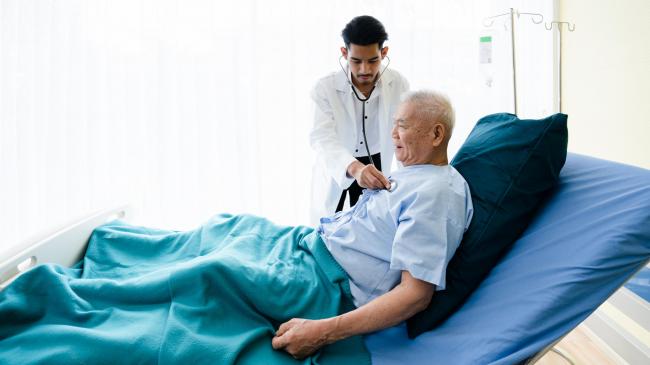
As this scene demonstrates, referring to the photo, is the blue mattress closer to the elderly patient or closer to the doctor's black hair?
the elderly patient

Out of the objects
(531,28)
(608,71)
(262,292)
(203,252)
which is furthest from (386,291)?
(531,28)

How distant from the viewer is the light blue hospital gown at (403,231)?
110 centimetres

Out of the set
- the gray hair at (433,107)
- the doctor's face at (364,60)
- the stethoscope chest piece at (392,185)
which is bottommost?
the stethoscope chest piece at (392,185)

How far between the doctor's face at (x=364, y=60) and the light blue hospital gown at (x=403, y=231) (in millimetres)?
594

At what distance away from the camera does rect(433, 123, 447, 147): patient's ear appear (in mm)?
1276

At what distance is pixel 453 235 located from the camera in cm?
114

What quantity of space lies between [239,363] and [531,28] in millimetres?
2541

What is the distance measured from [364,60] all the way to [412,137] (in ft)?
1.90

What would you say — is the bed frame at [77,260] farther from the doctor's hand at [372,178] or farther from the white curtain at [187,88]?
the white curtain at [187,88]

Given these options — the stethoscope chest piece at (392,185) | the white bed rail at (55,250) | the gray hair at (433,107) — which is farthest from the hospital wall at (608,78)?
the white bed rail at (55,250)

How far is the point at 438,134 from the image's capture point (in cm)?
129

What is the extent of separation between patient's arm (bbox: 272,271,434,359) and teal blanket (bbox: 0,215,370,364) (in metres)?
0.03

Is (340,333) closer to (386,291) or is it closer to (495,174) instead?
(386,291)

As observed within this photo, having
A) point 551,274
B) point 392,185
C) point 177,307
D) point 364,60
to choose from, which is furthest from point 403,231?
point 364,60
